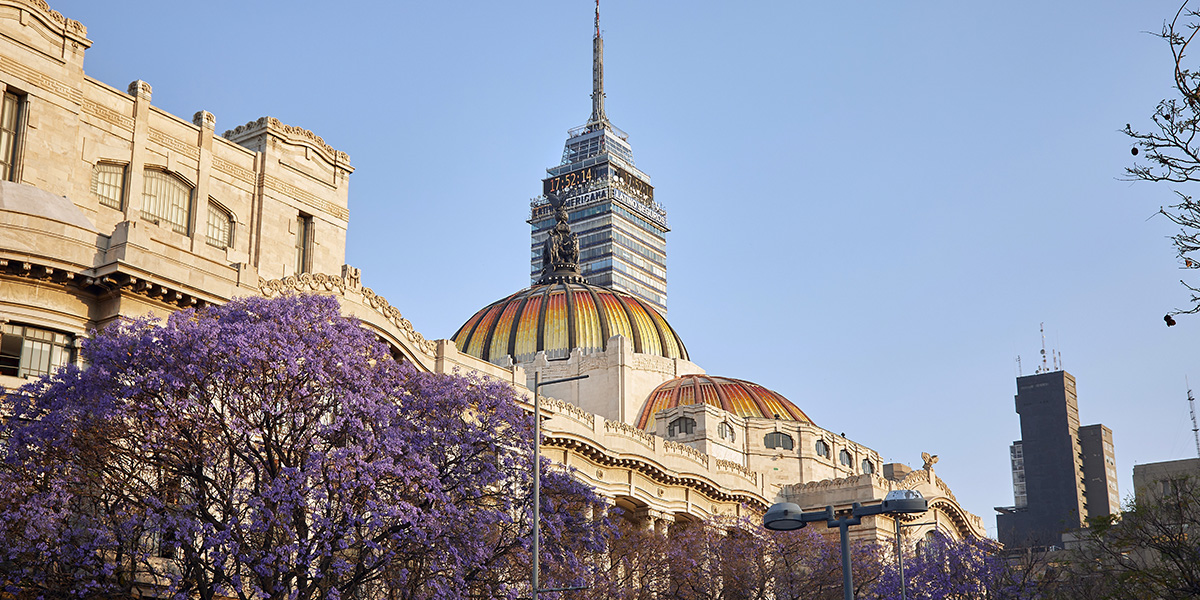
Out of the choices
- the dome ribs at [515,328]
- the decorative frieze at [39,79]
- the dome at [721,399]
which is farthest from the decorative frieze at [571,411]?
the dome ribs at [515,328]

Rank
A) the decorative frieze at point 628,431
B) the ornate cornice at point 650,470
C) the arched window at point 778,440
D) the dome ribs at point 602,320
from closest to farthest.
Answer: the ornate cornice at point 650,470, the decorative frieze at point 628,431, the arched window at point 778,440, the dome ribs at point 602,320

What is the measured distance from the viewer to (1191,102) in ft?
54.5

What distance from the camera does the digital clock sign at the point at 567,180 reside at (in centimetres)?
19230

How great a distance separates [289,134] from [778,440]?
4668cm

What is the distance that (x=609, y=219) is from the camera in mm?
184750

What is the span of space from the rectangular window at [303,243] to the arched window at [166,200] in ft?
16.9

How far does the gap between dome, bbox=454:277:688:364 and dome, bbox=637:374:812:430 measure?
5.24m

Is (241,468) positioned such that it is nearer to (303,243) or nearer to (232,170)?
(232,170)

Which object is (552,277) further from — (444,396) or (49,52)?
(444,396)

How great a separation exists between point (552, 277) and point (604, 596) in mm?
70452

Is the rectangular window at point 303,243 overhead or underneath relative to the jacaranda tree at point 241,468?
overhead

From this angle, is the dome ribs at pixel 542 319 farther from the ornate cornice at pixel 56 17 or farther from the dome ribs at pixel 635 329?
the ornate cornice at pixel 56 17

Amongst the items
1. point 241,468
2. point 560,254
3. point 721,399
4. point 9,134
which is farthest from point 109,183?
point 560,254

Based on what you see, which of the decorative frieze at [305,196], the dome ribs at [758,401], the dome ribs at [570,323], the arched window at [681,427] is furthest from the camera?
the dome ribs at [570,323]
